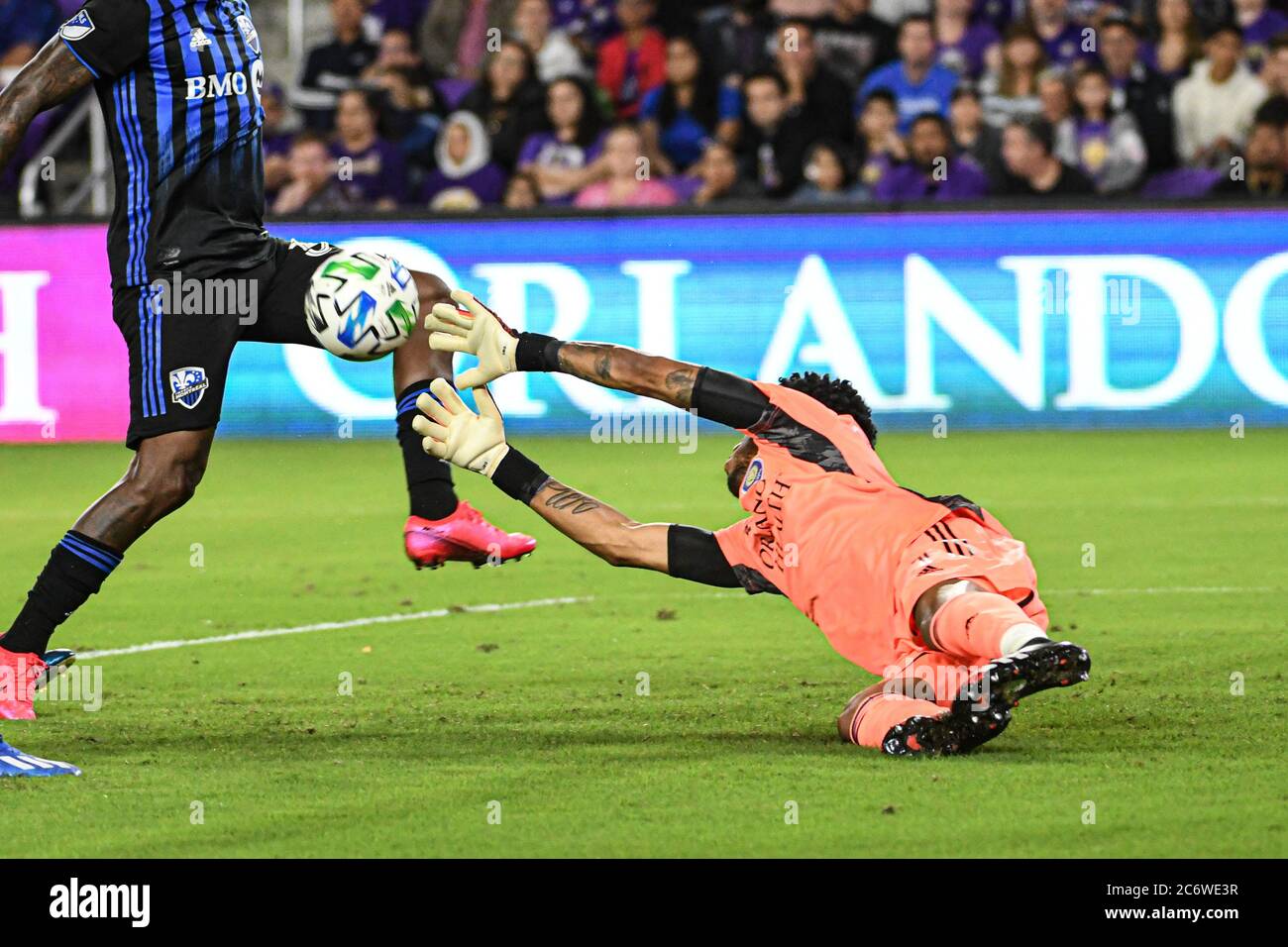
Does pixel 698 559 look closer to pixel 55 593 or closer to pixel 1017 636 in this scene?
pixel 1017 636

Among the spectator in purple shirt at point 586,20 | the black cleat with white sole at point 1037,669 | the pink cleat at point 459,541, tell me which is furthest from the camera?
the spectator in purple shirt at point 586,20

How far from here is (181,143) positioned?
6.22 meters

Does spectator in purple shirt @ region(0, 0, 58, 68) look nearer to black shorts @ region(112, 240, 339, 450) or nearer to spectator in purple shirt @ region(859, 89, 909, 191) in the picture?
spectator in purple shirt @ region(859, 89, 909, 191)

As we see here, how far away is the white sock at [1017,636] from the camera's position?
540 centimetres

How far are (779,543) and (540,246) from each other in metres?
8.16

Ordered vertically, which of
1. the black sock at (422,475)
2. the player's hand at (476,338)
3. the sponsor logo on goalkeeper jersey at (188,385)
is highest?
the player's hand at (476,338)

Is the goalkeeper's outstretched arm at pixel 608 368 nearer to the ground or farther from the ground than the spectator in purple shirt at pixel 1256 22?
nearer to the ground

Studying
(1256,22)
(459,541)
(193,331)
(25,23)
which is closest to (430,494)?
(459,541)

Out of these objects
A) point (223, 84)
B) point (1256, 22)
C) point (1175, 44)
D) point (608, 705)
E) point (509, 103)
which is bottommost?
point (608, 705)

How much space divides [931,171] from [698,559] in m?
8.97

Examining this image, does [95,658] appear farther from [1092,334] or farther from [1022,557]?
[1092,334]

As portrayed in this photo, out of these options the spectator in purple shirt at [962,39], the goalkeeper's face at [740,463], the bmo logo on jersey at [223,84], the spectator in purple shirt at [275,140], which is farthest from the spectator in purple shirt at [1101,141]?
the bmo logo on jersey at [223,84]

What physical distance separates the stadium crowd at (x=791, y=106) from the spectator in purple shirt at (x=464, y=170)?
2 cm

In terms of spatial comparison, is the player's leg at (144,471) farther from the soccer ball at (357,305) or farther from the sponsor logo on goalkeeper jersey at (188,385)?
the soccer ball at (357,305)
